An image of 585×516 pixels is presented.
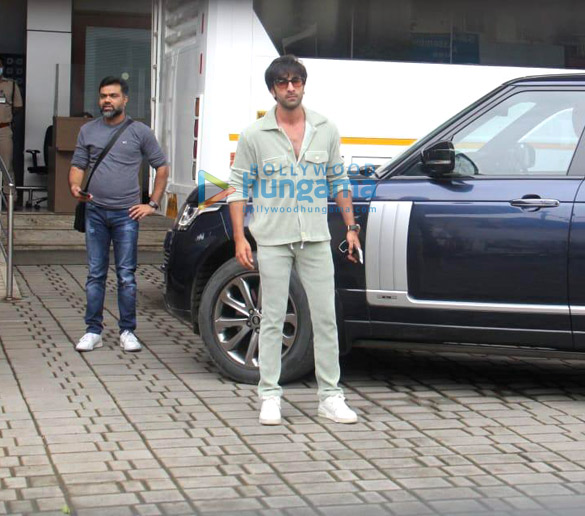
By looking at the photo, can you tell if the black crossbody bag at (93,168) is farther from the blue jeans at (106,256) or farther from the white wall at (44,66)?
the white wall at (44,66)

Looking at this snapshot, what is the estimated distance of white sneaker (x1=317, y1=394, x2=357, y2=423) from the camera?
6527 mm

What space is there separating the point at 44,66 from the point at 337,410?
1236 centimetres

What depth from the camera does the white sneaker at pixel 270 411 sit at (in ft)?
21.2

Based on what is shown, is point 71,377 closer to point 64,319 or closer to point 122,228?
point 122,228

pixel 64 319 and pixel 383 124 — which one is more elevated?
pixel 383 124

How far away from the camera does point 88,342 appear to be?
862 centimetres

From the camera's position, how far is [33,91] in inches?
704

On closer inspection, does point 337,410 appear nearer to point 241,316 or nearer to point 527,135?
point 241,316

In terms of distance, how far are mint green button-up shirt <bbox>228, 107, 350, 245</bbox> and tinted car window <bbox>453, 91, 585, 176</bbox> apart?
1.04 metres

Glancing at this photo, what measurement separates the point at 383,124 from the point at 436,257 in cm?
414

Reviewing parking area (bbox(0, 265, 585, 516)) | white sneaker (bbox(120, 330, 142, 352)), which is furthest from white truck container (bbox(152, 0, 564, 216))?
parking area (bbox(0, 265, 585, 516))

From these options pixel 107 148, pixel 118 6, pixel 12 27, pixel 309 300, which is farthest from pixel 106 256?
pixel 12 27

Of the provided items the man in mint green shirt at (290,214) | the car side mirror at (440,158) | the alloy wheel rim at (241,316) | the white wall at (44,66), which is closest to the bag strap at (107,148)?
the alloy wheel rim at (241,316)

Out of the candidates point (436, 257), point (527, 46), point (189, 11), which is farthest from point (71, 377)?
point (527, 46)
